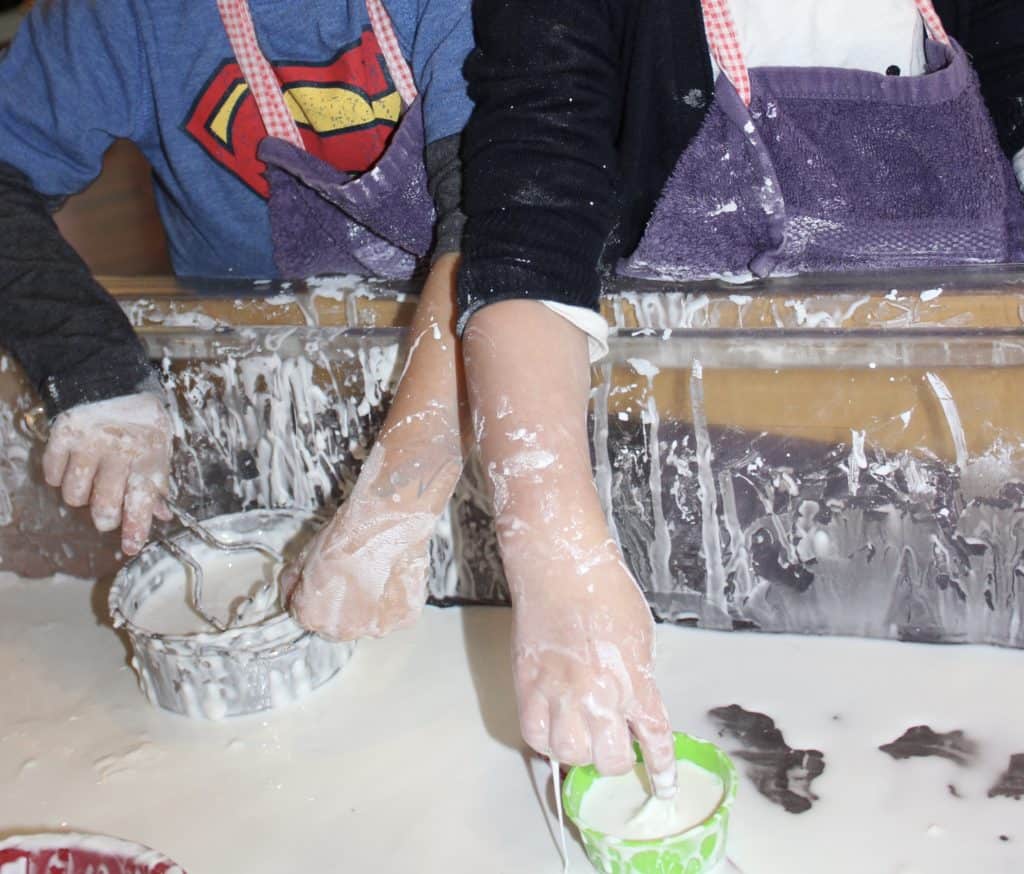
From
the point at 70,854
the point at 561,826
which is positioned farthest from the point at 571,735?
the point at 70,854

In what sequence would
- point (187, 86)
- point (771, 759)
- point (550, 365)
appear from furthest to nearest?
1. point (187, 86)
2. point (771, 759)
3. point (550, 365)

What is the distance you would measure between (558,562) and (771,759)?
307 millimetres

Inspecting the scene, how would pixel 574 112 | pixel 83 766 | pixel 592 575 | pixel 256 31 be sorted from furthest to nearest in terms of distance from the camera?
pixel 256 31, pixel 83 766, pixel 574 112, pixel 592 575

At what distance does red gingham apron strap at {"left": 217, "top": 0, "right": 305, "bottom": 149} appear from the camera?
104 cm

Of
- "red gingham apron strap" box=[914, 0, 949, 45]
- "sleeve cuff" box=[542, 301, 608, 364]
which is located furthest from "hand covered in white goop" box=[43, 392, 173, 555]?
"red gingham apron strap" box=[914, 0, 949, 45]

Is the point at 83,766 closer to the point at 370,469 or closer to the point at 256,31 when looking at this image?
the point at 370,469

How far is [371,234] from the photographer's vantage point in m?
1.15

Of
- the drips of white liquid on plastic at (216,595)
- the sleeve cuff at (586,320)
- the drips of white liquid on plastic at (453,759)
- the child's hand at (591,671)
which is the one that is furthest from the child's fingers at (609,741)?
the drips of white liquid on plastic at (216,595)

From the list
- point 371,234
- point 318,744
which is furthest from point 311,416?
point 318,744

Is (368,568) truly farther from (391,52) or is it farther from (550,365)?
(391,52)

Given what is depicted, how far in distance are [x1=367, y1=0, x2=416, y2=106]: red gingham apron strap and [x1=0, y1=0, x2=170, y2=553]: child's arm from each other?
26 centimetres

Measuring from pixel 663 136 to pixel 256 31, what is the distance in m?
0.42

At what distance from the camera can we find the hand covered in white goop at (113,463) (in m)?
1.00

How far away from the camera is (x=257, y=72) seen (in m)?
1.07
